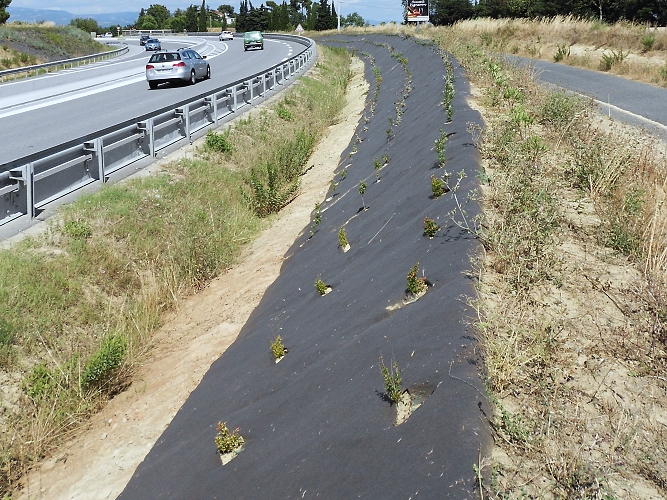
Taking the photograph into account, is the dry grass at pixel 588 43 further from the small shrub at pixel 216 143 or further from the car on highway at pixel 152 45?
the car on highway at pixel 152 45

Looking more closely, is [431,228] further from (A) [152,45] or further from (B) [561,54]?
(A) [152,45]

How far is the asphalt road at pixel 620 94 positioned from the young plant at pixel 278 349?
8.62m

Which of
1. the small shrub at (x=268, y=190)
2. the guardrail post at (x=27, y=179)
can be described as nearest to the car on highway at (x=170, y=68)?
the small shrub at (x=268, y=190)

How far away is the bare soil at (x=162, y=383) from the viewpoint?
20.2 ft

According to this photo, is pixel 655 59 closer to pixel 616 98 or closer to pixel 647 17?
pixel 616 98

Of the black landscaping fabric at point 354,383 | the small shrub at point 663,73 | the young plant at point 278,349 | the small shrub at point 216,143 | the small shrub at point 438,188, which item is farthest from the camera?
the small shrub at point 663,73

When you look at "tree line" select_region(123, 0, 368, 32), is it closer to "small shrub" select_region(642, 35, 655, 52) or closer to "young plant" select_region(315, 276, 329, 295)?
"small shrub" select_region(642, 35, 655, 52)

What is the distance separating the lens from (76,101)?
24703mm

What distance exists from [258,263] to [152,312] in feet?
7.87

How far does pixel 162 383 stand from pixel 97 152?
534 centimetres

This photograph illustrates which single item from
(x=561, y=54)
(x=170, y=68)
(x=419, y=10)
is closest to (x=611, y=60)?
(x=561, y=54)

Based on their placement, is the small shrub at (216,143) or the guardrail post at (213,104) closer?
the small shrub at (216,143)

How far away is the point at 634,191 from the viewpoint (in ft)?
22.6

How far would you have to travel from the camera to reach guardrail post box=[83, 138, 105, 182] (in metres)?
11.4
